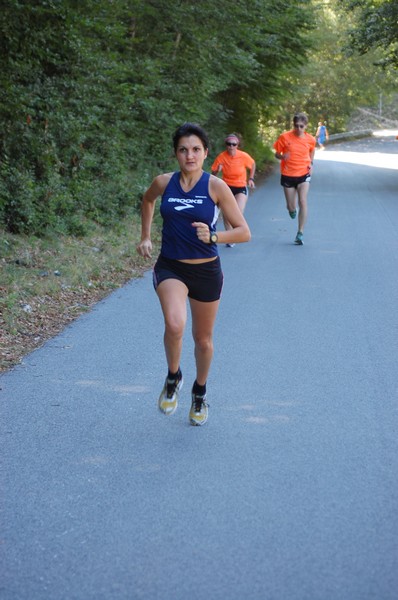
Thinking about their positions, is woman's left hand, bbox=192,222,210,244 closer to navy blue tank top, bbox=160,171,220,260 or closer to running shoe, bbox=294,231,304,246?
navy blue tank top, bbox=160,171,220,260

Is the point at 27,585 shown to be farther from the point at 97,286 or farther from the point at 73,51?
the point at 73,51

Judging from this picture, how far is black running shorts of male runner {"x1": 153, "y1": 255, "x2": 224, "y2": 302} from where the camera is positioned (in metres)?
5.31

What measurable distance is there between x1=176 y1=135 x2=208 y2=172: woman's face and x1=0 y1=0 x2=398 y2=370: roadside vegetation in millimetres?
2846

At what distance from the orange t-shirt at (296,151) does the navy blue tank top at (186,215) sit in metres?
9.40

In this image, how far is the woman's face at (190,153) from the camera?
517 cm

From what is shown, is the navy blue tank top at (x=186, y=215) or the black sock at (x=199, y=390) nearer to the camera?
the navy blue tank top at (x=186, y=215)

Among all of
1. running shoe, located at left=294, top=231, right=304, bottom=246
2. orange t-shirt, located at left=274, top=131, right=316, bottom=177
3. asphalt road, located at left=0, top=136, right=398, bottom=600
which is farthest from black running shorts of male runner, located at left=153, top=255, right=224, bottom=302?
orange t-shirt, located at left=274, top=131, right=316, bottom=177

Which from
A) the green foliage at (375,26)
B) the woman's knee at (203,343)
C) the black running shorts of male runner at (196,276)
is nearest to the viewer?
the black running shorts of male runner at (196,276)

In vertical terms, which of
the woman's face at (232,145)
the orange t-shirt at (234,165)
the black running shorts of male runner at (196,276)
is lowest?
the orange t-shirt at (234,165)

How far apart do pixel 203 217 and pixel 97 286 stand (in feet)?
19.2

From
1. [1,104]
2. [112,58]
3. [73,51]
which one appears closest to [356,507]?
[1,104]

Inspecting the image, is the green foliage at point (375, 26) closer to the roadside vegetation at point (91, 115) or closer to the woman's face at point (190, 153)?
the roadside vegetation at point (91, 115)

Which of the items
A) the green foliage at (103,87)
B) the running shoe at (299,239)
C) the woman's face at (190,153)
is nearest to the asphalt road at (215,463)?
the woman's face at (190,153)

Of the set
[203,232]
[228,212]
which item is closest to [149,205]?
[228,212]
